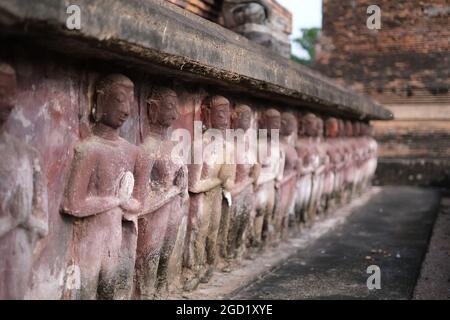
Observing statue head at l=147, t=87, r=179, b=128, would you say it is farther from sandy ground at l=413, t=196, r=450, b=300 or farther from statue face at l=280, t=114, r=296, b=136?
statue face at l=280, t=114, r=296, b=136

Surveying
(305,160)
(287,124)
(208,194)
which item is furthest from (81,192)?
(305,160)

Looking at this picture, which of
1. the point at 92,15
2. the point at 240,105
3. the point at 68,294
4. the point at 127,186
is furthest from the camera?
the point at 240,105

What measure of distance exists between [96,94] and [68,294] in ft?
3.35

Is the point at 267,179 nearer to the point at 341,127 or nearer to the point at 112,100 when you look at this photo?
the point at 112,100

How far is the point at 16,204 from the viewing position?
2.44 meters

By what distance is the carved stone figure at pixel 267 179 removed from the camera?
525 centimetres

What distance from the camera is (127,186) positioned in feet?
10.4

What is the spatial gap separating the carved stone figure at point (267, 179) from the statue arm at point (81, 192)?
231cm

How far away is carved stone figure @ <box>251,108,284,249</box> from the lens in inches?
207

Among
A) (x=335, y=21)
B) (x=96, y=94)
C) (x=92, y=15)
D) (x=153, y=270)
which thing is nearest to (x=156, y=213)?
(x=153, y=270)

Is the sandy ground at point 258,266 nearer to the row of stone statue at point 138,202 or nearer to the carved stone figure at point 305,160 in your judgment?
Answer: the row of stone statue at point 138,202

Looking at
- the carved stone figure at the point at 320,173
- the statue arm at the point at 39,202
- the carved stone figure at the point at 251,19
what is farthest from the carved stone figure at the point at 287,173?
the statue arm at the point at 39,202

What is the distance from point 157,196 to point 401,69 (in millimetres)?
10620

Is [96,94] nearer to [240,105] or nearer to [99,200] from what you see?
[99,200]
